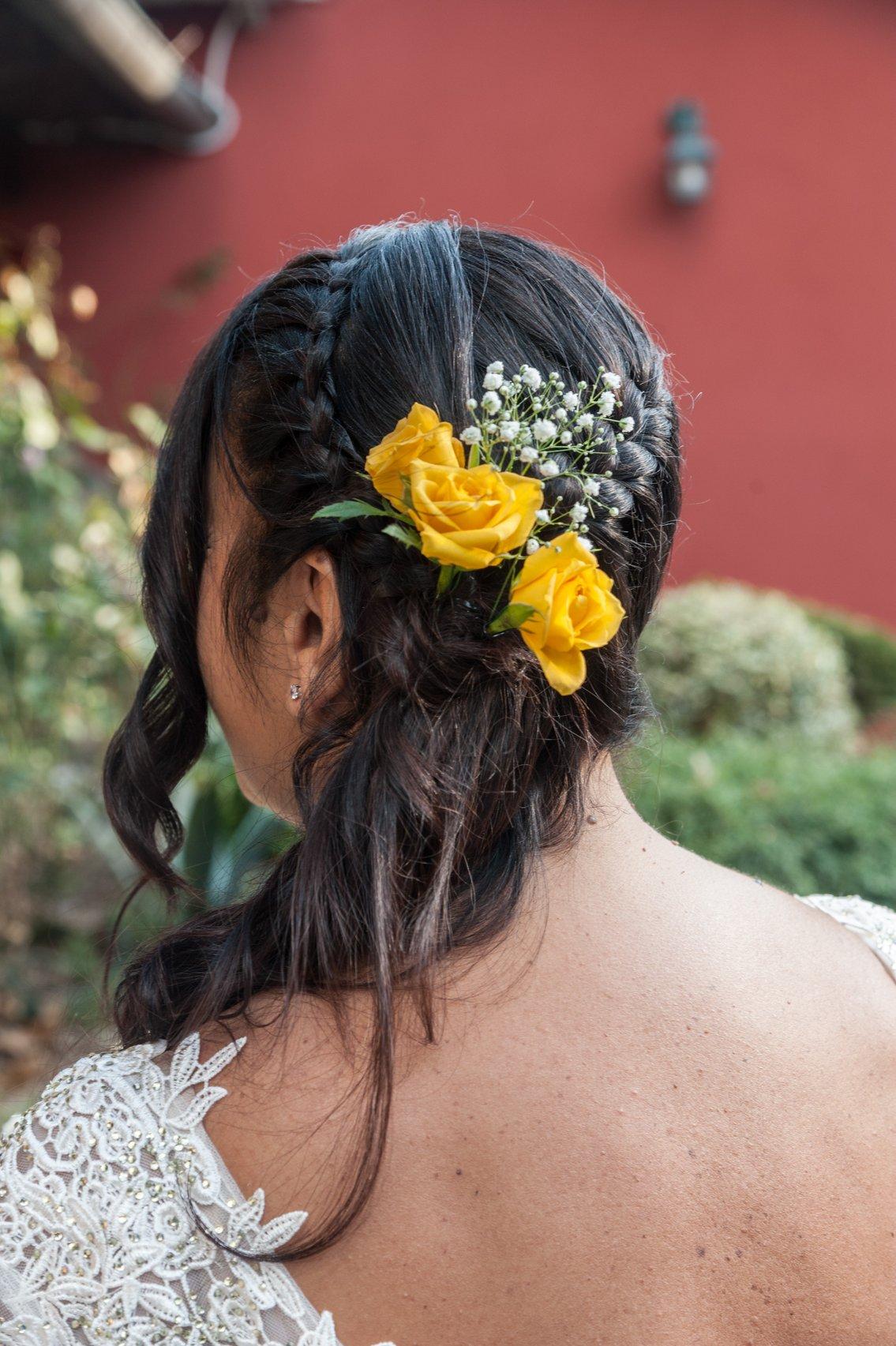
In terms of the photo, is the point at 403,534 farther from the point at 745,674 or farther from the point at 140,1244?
the point at 745,674

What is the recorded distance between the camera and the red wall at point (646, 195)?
6.36 m

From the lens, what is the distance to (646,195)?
6.51 m

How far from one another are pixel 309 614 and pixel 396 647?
15cm

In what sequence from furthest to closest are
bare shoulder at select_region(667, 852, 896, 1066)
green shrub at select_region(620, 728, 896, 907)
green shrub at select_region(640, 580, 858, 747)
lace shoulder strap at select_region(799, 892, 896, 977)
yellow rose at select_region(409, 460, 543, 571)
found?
green shrub at select_region(640, 580, 858, 747), green shrub at select_region(620, 728, 896, 907), lace shoulder strap at select_region(799, 892, 896, 977), bare shoulder at select_region(667, 852, 896, 1066), yellow rose at select_region(409, 460, 543, 571)

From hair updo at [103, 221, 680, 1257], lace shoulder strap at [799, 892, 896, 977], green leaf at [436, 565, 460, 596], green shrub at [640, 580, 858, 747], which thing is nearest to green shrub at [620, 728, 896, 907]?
green shrub at [640, 580, 858, 747]

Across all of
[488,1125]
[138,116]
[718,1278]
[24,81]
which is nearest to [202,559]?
[488,1125]

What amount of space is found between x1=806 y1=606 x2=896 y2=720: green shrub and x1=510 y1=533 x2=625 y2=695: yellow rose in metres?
5.63

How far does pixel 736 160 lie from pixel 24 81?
12.0 ft

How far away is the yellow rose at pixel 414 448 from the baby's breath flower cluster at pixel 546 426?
0.03 m

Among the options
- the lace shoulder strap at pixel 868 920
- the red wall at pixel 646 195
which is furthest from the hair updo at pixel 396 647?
the red wall at pixel 646 195

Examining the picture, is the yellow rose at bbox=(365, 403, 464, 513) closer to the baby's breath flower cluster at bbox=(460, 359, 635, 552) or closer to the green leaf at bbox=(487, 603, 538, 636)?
the baby's breath flower cluster at bbox=(460, 359, 635, 552)

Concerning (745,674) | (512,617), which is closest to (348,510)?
(512,617)

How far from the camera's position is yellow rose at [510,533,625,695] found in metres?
1.04

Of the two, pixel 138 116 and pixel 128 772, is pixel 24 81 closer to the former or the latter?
pixel 138 116
